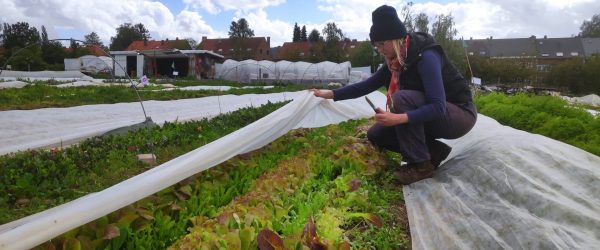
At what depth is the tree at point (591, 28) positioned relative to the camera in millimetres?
68500

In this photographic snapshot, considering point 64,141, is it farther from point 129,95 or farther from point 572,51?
point 572,51

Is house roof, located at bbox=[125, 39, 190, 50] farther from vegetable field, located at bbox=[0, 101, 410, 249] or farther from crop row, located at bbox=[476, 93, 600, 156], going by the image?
vegetable field, located at bbox=[0, 101, 410, 249]

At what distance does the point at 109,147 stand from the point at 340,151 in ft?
7.76

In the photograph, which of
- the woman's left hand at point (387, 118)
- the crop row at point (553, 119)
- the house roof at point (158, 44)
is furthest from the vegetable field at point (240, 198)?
the house roof at point (158, 44)

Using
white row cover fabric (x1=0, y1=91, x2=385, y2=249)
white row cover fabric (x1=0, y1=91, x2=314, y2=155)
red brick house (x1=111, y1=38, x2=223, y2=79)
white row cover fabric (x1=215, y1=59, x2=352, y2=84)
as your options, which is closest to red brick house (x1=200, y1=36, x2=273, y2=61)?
red brick house (x1=111, y1=38, x2=223, y2=79)

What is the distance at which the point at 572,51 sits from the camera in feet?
219

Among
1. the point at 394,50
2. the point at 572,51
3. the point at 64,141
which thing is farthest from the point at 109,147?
the point at 572,51

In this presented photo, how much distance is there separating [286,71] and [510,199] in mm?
30742

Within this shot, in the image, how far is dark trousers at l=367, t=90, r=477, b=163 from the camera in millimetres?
3029

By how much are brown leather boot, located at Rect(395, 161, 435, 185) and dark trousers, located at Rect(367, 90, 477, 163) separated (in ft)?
0.13

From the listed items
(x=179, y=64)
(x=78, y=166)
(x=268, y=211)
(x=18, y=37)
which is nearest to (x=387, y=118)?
(x=268, y=211)

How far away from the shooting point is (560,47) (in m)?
68.3

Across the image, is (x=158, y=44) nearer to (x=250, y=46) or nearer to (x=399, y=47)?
(x=250, y=46)

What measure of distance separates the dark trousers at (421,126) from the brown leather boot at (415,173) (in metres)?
0.04
